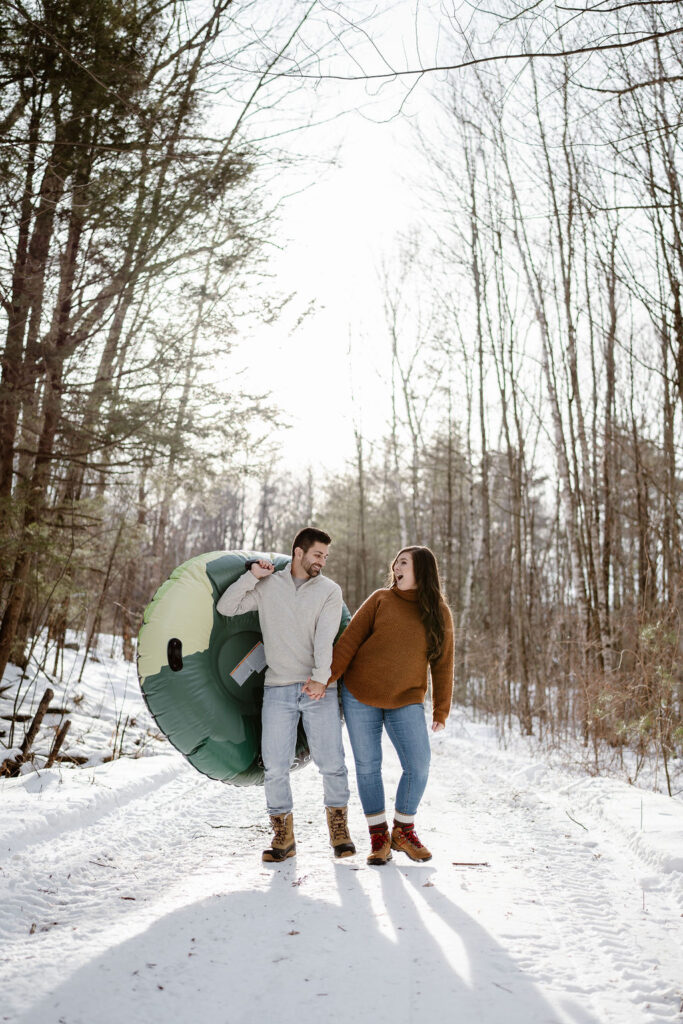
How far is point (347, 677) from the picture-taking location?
3998 mm

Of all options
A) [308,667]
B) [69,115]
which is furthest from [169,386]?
[308,667]

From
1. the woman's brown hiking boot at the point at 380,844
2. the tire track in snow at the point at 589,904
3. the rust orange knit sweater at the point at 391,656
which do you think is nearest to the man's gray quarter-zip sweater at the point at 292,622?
the rust orange knit sweater at the point at 391,656

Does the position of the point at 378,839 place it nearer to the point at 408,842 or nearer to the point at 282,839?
the point at 408,842

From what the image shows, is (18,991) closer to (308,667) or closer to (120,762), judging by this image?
(308,667)

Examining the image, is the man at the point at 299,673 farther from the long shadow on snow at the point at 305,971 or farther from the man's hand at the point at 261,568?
the long shadow on snow at the point at 305,971

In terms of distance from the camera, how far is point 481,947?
8.30 ft

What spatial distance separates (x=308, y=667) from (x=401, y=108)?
273cm

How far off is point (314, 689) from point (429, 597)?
2.62 feet

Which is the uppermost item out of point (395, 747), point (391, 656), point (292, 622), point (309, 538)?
point (309, 538)

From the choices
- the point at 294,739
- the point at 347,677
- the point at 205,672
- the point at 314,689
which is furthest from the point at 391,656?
the point at 205,672

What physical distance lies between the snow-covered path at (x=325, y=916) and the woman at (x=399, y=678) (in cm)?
30

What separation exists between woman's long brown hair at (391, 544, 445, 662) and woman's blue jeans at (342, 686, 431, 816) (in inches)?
13.9

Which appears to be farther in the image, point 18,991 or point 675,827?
point 675,827

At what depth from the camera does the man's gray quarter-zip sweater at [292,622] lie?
12.4ft
